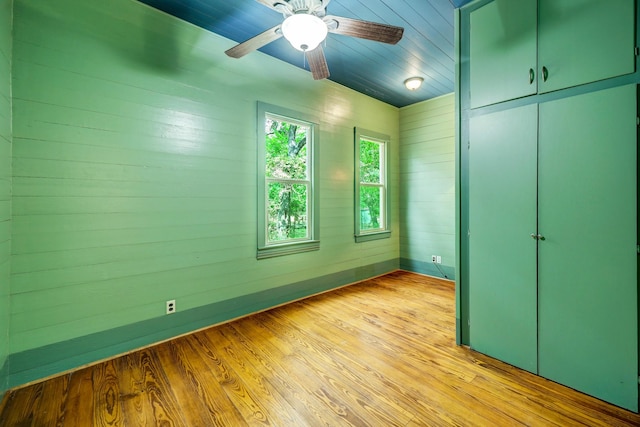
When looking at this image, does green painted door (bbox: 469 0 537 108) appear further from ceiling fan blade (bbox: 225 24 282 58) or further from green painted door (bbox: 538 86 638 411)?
ceiling fan blade (bbox: 225 24 282 58)

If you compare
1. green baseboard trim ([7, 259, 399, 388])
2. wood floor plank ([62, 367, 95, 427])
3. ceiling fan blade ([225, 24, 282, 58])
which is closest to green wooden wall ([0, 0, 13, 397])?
green baseboard trim ([7, 259, 399, 388])

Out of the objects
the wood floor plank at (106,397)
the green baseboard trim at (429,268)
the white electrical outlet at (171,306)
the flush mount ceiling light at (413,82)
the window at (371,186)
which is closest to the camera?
the wood floor plank at (106,397)

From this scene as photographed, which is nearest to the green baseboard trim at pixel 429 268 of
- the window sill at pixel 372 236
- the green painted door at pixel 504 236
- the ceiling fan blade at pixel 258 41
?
the window sill at pixel 372 236

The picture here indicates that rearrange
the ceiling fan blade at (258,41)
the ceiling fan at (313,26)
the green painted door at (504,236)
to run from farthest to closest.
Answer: the green painted door at (504,236), the ceiling fan blade at (258,41), the ceiling fan at (313,26)

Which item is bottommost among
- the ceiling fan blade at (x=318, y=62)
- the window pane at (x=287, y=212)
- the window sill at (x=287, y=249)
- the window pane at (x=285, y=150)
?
the window sill at (x=287, y=249)

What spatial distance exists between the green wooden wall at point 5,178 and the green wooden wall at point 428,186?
15.4 ft

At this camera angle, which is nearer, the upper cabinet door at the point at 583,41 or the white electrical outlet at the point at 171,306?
the upper cabinet door at the point at 583,41

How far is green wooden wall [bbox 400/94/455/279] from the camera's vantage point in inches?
168

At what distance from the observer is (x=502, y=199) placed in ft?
6.82

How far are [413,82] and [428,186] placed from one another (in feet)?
5.54

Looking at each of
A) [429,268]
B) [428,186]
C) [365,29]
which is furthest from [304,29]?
[429,268]

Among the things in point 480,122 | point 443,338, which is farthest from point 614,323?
point 480,122

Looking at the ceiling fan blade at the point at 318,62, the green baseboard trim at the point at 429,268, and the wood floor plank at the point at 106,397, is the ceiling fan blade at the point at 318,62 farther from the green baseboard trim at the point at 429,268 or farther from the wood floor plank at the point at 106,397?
the green baseboard trim at the point at 429,268

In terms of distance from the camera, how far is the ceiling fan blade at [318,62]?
2051 mm
